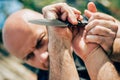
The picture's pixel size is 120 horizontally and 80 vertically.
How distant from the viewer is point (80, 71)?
1.86 metres

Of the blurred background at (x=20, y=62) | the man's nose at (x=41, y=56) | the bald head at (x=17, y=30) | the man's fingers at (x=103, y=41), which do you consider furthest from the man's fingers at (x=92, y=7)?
the blurred background at (x=20, y=62)

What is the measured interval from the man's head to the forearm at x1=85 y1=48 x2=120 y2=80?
639 mm

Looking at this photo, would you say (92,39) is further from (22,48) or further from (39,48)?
(22,48)

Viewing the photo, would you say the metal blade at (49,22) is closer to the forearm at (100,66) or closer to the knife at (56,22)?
the knife at (56,22)

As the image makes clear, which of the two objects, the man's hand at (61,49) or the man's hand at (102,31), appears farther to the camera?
the man's hand at (61,49)

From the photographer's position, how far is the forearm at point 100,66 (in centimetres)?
128

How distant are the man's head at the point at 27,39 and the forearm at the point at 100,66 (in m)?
0.64

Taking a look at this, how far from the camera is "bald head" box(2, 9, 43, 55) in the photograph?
7.11 feet

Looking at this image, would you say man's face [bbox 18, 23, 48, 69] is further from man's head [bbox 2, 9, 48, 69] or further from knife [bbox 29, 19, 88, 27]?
knife [bbox 29, 19, 88, 27]

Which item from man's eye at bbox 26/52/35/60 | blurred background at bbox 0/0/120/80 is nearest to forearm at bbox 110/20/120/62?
man's eye at bbox 26/52/35/60

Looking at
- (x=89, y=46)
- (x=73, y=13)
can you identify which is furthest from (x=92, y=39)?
(x=73, y=13)

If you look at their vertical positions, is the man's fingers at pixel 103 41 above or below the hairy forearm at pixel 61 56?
above

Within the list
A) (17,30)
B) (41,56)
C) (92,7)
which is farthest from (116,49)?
(17,30)

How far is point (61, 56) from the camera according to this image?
141cm
